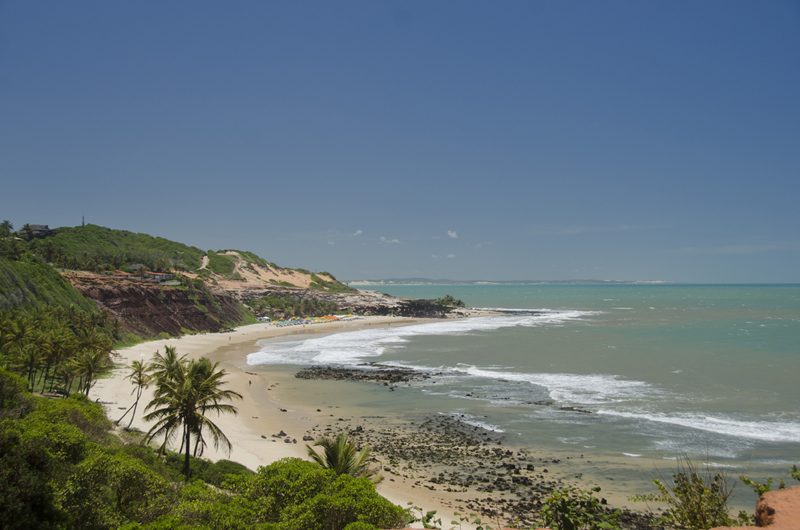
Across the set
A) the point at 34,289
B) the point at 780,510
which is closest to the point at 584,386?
the point at 780,510

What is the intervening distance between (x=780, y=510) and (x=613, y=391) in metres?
32.1

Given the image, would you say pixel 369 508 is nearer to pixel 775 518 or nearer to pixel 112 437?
pixel 775 518

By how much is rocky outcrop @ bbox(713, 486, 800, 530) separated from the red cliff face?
234ft

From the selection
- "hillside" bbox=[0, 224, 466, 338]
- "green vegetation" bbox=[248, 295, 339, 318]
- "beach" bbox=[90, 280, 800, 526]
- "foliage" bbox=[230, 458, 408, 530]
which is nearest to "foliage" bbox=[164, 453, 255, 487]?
"beach" bbox=[90, 280, 800, 526]

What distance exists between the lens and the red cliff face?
209 feet

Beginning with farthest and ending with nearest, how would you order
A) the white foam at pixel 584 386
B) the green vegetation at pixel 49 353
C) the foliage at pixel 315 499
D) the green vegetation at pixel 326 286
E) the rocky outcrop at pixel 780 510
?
the green vegetation at pixel 326 286
the white foam at pixel 584 386
the green vegetation at pixel 49 353
the foliage at pixel 315 499
the rocky outcrop at pixel 780 510

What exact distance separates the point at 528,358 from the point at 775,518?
47.4 meters

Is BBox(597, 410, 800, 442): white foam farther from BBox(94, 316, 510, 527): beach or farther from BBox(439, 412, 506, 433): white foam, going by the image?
BBox(94, 316, 510, 527): beach

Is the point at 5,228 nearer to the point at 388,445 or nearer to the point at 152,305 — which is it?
the point at 152,305

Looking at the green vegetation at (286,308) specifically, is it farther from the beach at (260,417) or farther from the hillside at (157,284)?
the beach at (260,417)

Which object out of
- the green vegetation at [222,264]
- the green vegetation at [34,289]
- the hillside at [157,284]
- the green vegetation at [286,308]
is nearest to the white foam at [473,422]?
the green vegetation at [34,289]

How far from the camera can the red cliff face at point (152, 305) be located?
6359 cm

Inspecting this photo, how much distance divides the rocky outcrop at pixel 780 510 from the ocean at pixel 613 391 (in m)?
12.4

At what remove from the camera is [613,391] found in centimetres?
3709
